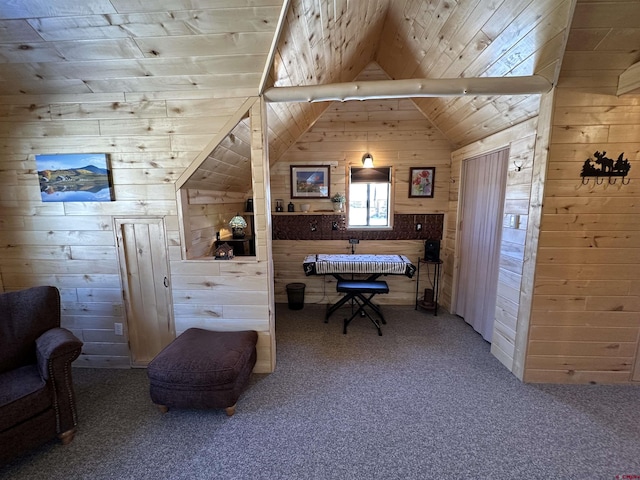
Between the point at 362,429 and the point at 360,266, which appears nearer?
the point at 362,429

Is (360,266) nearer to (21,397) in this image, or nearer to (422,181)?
(422,181)

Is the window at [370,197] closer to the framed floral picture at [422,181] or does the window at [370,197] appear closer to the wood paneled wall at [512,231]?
the framed floral picture at [422,181]

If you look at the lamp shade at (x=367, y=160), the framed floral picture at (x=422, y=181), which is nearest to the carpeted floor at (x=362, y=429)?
the framed floral picture at (x=422, y=181)

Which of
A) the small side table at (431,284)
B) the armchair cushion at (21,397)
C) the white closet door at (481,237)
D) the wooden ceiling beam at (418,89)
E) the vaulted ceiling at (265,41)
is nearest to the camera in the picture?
the armchair cushion at (21,397)

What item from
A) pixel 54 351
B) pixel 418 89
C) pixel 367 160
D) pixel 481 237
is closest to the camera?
pixel 54 351

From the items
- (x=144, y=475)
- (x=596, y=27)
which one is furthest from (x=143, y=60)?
(x=596, y=27)

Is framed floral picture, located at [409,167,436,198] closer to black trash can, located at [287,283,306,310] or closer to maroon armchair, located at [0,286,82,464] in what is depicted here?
black trash can, located at [287,283,306,310]

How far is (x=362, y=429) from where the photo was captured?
174 centimetres

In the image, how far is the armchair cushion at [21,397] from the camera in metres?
1.43

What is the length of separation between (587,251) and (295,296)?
3.14 meters

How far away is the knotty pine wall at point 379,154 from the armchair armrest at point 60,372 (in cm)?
258

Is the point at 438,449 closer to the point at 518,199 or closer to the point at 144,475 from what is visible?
the point at 144,475

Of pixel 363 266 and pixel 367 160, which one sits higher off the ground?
pixel 367 160

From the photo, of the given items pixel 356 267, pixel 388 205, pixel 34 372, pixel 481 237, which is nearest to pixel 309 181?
pixel 388 205
